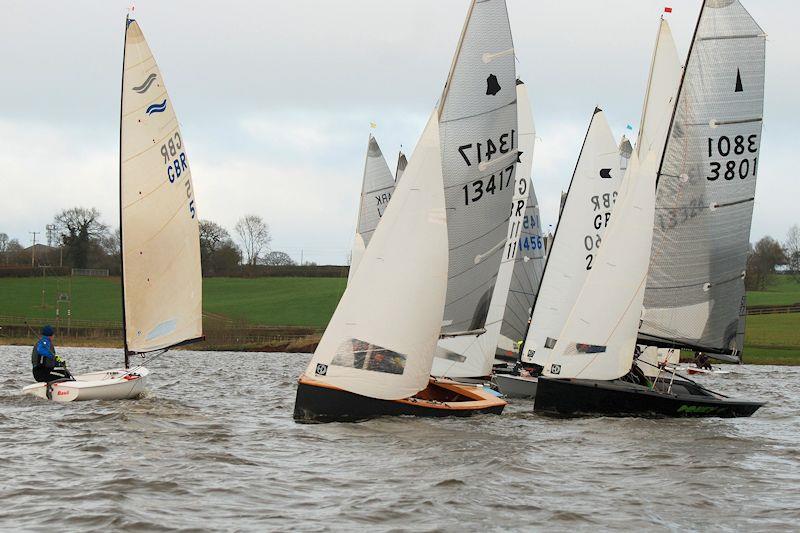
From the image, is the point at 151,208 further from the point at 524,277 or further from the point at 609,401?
the point at 524,277

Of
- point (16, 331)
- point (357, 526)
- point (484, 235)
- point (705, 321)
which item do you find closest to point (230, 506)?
point (357, 526)

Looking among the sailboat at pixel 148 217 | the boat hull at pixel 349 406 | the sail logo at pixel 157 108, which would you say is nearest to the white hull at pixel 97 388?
the sailboat at pixel 148 217

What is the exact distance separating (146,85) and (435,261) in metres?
9.23

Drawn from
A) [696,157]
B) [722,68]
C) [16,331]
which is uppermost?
[722,68]

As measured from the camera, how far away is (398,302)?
19891mm

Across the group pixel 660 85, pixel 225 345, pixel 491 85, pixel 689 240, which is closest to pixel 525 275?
pixel 660 85

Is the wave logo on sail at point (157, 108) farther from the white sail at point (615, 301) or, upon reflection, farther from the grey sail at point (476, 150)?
the white sail at point (615, 301)

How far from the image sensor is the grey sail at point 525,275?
113 feet

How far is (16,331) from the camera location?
245 feet

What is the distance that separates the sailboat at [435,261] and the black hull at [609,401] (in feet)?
4.97

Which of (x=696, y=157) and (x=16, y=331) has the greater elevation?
(x=696, y=157)

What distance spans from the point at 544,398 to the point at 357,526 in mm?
11602

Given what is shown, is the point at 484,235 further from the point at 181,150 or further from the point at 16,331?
the point at 16,331

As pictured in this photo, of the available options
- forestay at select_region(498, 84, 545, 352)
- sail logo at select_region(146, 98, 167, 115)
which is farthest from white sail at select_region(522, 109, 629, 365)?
sail logo at select_region(146, 98, 167, 115)
